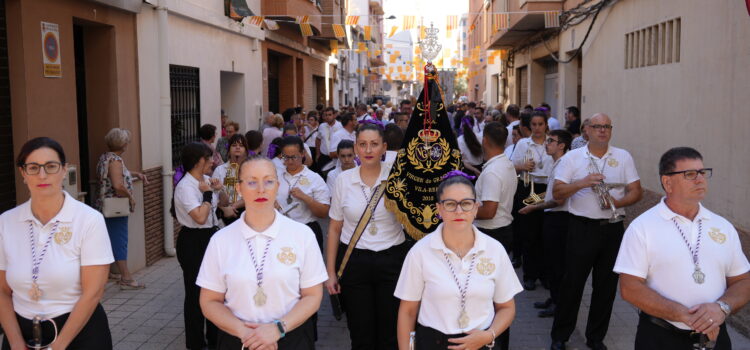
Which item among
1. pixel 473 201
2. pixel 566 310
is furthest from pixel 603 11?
pixel 473 201

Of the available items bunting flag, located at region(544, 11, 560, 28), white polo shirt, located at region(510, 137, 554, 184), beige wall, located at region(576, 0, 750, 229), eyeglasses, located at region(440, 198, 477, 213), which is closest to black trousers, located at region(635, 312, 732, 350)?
eyeglasses, located at region(440, 198, 477, 213)

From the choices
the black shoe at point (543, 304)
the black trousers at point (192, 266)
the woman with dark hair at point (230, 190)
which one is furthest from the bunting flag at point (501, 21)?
the black trousers at point (192, 266)

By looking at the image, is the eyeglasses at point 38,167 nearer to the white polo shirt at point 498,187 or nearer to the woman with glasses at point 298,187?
the woman with glasses at point 298,187

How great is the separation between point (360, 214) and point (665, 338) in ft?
7.06

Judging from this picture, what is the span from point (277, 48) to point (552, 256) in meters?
11.3

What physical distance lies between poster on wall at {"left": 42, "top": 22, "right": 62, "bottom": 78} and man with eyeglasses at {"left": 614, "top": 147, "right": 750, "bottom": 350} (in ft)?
18.8

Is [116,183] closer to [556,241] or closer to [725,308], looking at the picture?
[556,241]

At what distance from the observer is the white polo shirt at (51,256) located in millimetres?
3695

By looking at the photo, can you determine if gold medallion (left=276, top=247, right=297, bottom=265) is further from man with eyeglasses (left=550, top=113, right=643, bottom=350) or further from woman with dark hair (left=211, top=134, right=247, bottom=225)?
man with eyeglasses (left=550, top=113, right=643, bottom=350)

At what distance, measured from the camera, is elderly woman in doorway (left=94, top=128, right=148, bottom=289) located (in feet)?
25.6

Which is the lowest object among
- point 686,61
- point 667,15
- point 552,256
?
point 552,256

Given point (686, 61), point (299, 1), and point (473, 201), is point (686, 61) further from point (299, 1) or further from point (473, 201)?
point (299, 1)

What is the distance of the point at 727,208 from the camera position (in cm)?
758

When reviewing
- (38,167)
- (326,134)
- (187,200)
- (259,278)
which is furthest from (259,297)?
(326,134)
